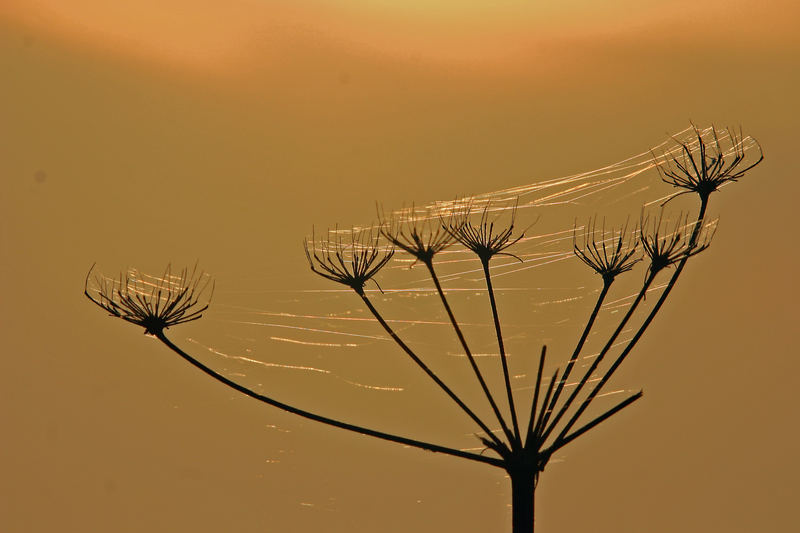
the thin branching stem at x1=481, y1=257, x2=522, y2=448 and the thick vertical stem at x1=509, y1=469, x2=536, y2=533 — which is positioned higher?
the thin branching stem at x1=481, y1=257, x2=522, y2=448

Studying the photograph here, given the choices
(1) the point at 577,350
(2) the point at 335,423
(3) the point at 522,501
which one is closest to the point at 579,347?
(1) the point at 577,350

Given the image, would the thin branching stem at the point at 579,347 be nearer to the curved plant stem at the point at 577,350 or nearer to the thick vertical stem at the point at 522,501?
the curved plant stem at the point at 577,350

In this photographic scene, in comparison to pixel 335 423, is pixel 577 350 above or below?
above

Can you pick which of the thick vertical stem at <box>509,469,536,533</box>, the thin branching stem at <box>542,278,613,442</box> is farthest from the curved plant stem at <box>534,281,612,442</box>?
the thick vertical stem at <box>509,469,536,533</box>

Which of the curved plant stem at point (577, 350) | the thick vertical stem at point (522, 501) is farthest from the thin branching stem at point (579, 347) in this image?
the thick vertical stem at point (522, 501)

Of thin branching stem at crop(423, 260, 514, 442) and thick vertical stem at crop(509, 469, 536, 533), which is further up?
thin branching stem at crop(423, 260, 514, 442)

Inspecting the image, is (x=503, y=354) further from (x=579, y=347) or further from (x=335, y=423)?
(x=335, y=423)

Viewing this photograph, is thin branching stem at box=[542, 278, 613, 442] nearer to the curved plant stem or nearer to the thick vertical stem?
the curved plant stem

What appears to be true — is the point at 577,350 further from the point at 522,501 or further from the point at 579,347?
the point at 522,501

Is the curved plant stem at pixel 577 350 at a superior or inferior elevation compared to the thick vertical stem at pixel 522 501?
superior
